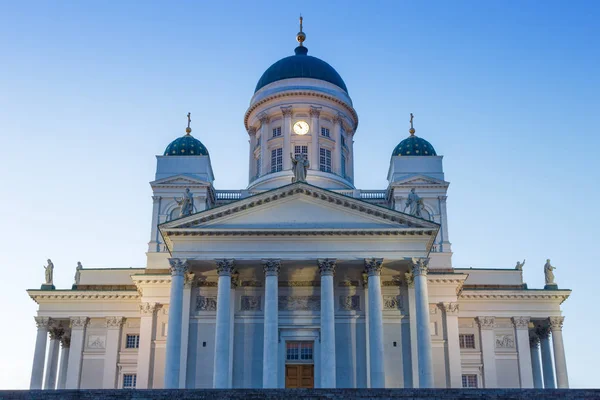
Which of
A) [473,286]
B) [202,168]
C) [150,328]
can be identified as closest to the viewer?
[150,328]

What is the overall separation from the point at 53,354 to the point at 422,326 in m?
26.2

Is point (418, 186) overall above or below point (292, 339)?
above

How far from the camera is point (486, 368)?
1779 inches

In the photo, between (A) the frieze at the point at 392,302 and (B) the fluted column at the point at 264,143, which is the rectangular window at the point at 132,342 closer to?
(B) the fluted column at the point at 264,143

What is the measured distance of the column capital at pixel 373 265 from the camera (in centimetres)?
3559

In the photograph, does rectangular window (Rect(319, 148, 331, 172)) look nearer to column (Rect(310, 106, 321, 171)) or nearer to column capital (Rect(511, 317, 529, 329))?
column (Rect(310, 106, 321, 171))

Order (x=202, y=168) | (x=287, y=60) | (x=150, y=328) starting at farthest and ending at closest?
(x=287, y=60) < (x=202, y=168) < (x=150, y=328)

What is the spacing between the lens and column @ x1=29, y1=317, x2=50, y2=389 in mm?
45125

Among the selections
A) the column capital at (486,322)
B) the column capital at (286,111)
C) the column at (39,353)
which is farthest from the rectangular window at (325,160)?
the column at (39,353)

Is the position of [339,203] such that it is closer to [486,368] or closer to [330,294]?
[330,294]

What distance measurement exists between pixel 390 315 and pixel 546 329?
50.1 feet

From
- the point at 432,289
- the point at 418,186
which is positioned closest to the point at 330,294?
the point at 432,289

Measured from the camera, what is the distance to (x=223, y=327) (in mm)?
34531

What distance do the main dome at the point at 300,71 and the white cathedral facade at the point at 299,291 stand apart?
160 millimetres
